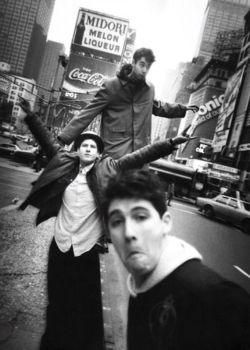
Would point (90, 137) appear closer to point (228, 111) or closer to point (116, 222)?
point (116, 222)

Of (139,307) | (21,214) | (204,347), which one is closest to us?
(204,347)

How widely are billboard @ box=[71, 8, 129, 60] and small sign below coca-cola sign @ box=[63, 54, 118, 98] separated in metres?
0.78

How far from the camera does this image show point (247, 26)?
173 ft

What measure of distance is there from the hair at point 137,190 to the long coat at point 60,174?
101 cm

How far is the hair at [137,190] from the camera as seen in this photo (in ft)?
Answer: 4.50

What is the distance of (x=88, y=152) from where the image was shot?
2.65 meters

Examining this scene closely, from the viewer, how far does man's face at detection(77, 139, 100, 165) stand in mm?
2645

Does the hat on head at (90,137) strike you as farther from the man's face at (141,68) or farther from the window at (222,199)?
the window at (222,199)

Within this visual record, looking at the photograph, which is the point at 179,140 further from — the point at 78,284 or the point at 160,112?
the point at 78,284

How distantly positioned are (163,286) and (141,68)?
254 cm

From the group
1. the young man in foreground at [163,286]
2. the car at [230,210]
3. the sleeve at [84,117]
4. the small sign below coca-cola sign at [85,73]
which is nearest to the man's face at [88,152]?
the sleeve at [84,117]

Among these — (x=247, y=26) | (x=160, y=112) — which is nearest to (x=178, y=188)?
(x=160, y=112)

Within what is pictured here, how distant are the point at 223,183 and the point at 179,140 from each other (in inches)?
1143

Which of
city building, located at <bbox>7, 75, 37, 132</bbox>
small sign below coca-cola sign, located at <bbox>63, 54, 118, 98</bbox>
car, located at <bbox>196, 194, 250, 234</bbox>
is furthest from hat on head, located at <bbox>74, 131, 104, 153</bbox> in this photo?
small sign below coca-cola sign, located at <bbox>63, 54, 118, 98</bbox>
